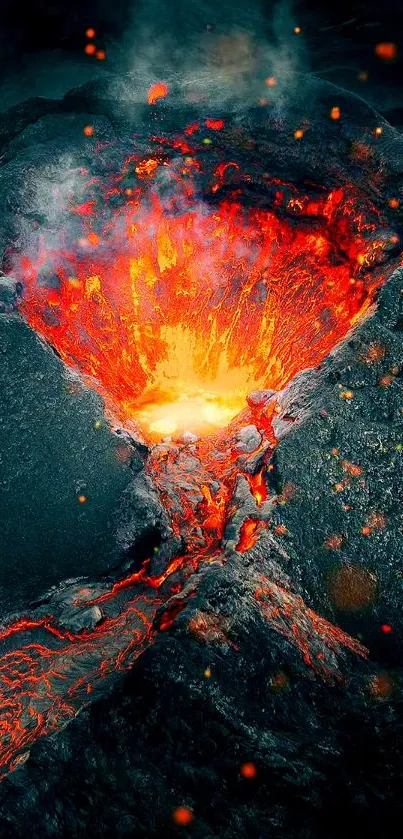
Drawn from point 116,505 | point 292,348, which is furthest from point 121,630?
point 292,348

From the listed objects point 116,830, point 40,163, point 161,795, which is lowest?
point 116,830

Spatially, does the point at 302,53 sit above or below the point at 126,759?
above

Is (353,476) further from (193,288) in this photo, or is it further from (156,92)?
(156,92)

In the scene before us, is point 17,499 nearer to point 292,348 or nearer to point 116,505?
point 116,505

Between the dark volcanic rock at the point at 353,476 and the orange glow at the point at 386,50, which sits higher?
the orange glow at the point at 386,50

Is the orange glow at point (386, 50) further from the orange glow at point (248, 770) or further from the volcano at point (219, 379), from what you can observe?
the orange glow at point (248, 770)

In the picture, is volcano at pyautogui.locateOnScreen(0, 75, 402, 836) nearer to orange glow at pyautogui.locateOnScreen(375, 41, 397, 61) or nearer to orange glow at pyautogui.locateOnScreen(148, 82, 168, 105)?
orange glow at pyautogui.locateOnScreen(148, 82, 168, 105)

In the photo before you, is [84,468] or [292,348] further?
[292,348]

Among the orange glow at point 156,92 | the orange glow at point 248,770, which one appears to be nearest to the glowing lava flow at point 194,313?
the orange glow at point 156,92

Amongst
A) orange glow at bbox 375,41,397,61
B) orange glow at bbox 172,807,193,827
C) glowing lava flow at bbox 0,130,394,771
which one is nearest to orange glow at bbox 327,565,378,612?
glowing lava flow at bbox 0,130,394,771
